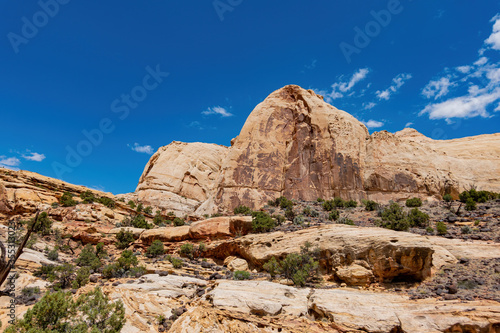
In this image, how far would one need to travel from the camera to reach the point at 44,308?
23.3 ft

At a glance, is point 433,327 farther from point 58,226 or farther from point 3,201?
point 3,201

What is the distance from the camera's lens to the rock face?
4969 centimetres

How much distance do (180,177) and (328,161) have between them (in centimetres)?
3084

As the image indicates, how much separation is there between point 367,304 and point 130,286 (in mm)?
10416

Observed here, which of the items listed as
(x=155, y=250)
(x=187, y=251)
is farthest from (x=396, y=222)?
(x=155, y=250)

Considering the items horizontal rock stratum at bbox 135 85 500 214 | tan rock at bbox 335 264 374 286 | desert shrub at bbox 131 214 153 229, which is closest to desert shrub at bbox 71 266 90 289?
tan rock at bbox 335 264 374 286

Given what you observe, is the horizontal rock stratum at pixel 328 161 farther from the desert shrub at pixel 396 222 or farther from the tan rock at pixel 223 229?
the desert shrub at pixel 396 222

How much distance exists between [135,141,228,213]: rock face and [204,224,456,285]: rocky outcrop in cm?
3265

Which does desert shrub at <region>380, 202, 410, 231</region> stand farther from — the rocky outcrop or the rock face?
the rock face

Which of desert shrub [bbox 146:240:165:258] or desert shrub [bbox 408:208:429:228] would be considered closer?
desert shrub [bbox 408:208:429:228]

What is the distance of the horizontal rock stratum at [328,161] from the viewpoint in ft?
113

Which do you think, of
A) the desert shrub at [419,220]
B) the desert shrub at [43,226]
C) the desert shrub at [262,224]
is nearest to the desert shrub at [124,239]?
the desert shrub at [43,226]

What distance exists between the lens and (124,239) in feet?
79.7

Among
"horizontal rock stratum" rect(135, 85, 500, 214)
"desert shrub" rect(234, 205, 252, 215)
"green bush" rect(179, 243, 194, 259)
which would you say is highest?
"horizontal rock stratum" rect(135, 85, 500, 214)
